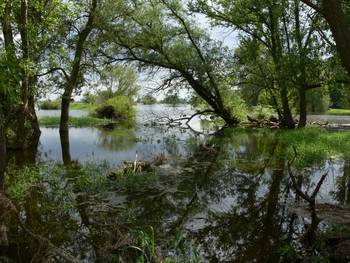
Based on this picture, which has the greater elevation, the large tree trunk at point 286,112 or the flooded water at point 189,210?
the large tree trunk at point 286,112

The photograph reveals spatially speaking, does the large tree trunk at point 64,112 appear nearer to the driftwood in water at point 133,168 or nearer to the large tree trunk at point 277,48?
the large tree trunk at point 277,48

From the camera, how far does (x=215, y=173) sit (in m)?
14.2

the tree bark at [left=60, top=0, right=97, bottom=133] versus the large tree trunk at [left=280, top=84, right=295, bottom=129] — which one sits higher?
the tree bark at [left=60, top=0, right=97, bottom=133]

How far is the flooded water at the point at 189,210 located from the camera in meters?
6.69

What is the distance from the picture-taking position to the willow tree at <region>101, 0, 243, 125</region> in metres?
29.7

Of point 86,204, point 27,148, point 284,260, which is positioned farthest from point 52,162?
point 284,260

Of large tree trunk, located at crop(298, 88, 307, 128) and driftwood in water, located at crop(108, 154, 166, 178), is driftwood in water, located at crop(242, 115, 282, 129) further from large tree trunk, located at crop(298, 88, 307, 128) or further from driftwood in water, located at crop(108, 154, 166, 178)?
driftwood in water, located at crop(108, 154, 166, 178)

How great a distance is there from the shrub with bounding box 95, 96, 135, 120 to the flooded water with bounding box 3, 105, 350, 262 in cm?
3433

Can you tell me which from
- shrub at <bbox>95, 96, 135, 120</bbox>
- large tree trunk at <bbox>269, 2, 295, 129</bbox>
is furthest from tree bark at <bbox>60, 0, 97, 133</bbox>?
shrub at <bbox>95, 96, 135, 120</bbox>

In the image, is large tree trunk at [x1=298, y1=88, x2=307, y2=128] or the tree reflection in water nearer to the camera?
the tree reflection in water

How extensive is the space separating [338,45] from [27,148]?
19067 millimetres

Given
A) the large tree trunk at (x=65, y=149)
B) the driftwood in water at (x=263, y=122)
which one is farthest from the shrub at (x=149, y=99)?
the driftwood in water at (x=263, y=122)

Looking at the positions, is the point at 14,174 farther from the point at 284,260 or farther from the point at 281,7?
the point at 281,7

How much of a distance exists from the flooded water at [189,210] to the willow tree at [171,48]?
1482cm
